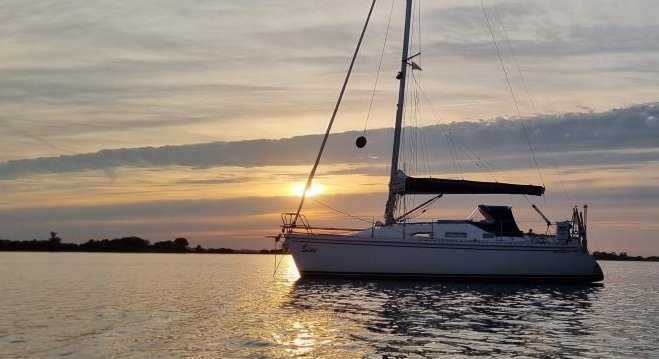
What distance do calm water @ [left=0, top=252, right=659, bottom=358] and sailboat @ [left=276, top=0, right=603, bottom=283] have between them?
3636 mm

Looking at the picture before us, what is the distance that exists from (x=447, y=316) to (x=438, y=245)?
15.0 metres

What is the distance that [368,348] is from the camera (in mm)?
17375

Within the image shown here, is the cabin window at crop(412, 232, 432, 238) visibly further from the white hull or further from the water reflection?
the water reflection

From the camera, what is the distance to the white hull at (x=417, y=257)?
38.8 meters

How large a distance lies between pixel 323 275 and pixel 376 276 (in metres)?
3.00

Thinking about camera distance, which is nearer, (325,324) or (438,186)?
(325,324)

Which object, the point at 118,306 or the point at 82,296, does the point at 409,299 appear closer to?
the point at 118,306

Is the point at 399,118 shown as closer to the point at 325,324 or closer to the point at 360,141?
the point at 360,141

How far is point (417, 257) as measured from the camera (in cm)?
3912

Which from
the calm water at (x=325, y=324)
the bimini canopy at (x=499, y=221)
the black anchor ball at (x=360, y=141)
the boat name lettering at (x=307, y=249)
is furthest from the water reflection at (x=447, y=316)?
the black anchor ball at (x=360, y=141)

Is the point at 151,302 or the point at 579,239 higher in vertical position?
the point at 579,239

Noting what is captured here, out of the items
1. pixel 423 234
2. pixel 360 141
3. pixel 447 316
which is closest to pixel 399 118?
pixel 360 141

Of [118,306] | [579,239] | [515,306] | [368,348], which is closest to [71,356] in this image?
[368,348]

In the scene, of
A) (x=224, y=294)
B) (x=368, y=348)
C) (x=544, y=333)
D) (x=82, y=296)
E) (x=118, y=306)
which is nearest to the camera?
(x=368, y=348)
